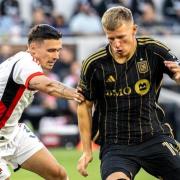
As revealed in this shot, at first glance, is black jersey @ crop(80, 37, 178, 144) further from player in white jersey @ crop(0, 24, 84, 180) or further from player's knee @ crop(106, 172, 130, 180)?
player's knee @ crop(106, 172, 130, 180)

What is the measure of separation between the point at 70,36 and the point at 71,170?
7.04 metres

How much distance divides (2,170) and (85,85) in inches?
56.1

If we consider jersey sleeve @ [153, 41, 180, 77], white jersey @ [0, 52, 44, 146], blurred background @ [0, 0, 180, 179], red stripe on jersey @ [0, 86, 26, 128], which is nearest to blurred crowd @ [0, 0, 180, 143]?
blurred background @ [0, 0, 180, 179]

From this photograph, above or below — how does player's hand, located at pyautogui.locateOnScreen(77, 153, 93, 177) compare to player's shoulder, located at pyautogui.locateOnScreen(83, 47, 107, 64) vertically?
below

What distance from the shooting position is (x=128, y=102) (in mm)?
7684

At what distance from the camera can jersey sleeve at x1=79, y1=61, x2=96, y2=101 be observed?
25.3 feet

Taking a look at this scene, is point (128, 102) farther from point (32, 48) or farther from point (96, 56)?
point (32, 48)

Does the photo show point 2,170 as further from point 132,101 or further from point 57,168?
point 132,101

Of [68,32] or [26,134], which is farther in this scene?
[68,32]

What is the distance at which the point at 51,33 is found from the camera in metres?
8.47

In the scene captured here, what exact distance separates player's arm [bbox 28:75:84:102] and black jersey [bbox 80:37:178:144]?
0.13 m

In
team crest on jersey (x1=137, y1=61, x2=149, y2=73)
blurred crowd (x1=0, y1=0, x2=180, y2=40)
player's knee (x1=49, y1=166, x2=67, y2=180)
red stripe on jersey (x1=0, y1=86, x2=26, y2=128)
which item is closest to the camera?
team crest on jersey (x1=137, y1=61, x2=149, y2=73)

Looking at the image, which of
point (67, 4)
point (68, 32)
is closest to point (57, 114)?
point (68, 32)

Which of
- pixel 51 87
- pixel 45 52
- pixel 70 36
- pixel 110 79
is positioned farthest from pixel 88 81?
pixel 70 36
